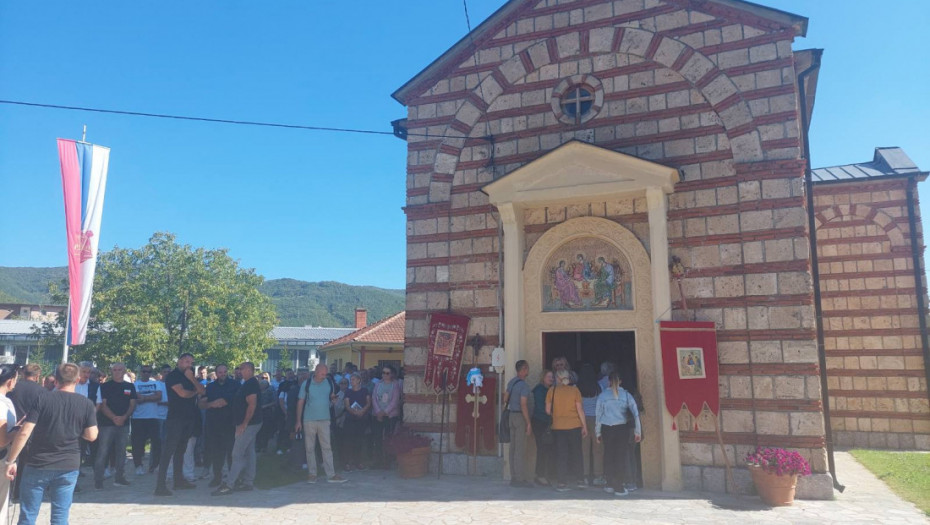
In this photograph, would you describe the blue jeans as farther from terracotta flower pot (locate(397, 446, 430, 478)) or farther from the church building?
the church building

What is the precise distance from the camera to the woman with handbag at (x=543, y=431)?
30.3 feet

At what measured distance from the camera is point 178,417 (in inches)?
345

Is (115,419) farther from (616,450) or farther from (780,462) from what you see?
(780,462)

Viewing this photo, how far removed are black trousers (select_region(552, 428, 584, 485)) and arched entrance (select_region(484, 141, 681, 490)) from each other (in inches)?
39.9

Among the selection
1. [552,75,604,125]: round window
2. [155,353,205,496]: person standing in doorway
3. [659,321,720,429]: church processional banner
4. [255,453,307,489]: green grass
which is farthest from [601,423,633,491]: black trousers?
[155,353,205,496]: person standing in doorway

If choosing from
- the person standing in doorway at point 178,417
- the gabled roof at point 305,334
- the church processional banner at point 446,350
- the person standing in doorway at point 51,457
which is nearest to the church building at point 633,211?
the church processional banner at point 446,350

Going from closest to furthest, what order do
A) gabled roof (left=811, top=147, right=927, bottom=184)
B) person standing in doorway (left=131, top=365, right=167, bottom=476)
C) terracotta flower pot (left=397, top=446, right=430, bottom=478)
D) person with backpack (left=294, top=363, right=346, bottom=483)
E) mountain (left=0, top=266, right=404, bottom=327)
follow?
person with backpack (left=294, top=363, right=346, bottom=483)
terracotta flower pot (left=397, top=446, right=430, bottom=478)
person standing in doorway (left=131, top=365, right=167, bottom=476)
gabled roof (left=811, top=147, right=927, bottom=184)
mountain (left=0, top=266, right=404, bottom=327)

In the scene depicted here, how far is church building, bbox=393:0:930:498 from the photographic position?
884cm

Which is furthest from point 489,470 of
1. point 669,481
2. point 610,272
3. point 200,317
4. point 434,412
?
point 200,317

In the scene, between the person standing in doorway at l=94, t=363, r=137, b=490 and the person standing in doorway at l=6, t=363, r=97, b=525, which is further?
the person standing in doorway at l=94, t=363, r=137, b=490

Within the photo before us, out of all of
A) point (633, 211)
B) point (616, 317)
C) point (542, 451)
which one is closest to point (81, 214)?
point (542, 451)

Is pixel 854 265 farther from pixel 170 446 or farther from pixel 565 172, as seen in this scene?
pixel 170 446

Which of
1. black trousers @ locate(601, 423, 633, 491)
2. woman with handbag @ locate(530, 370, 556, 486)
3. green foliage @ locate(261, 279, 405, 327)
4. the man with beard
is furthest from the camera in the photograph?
green foliage @ locate(261, 279, 405, 327)

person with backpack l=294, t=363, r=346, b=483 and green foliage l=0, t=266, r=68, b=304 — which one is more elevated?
green foliage l=0, t=266, r=68, b=304
